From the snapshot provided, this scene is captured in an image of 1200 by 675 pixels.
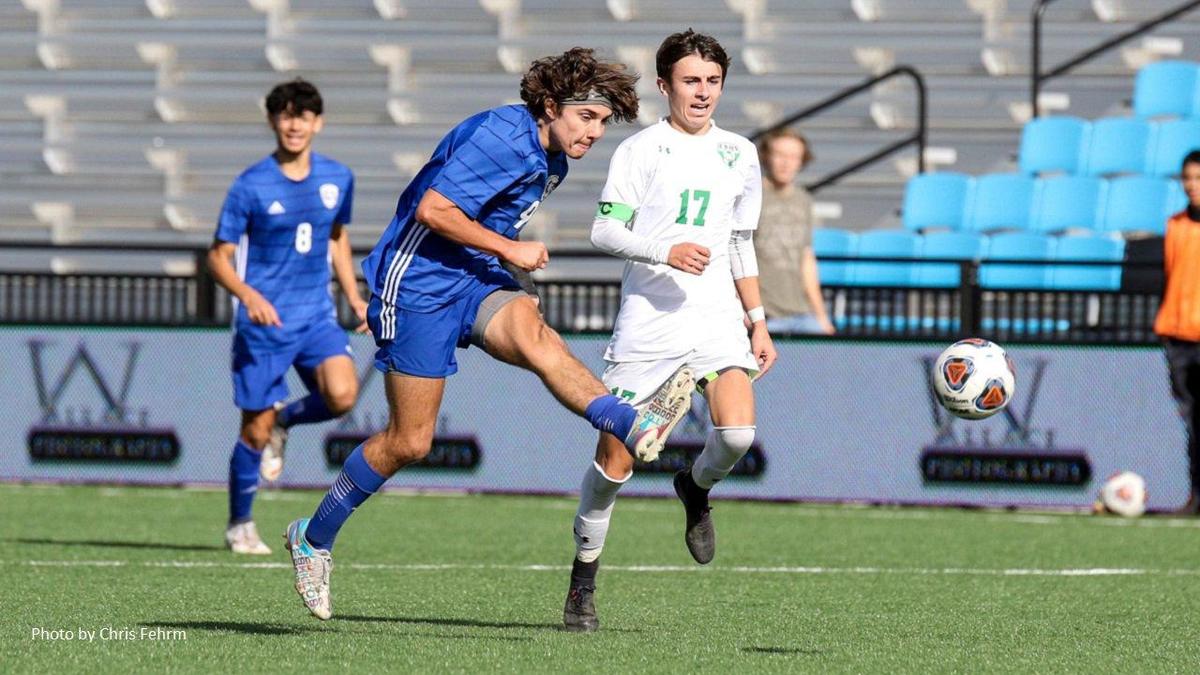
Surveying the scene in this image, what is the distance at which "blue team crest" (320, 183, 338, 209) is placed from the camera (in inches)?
371

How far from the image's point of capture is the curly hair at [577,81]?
19.8 ft

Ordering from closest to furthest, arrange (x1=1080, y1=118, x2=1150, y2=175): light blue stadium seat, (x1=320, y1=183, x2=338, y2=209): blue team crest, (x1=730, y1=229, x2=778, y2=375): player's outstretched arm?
(x1=730, y1=229, x2=778, y2=375): player's outstretched arm
(x1=320, y1=183, x2=338, y2=209): blue team crest
(x1=1080, y1=118, x2=1150, y2=175): light blue stadium seat

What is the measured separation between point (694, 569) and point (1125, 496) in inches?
163

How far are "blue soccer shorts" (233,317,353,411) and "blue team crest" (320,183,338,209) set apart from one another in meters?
0.54

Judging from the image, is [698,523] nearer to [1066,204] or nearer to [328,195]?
[328,195]

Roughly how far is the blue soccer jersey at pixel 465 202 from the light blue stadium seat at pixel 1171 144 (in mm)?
10039

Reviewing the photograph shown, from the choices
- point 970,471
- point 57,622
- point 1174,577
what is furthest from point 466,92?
point 57,622

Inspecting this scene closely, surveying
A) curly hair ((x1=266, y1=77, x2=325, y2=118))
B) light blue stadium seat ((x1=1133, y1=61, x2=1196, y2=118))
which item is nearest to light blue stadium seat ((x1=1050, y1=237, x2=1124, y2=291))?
light blue stadium seat ((x1=1133, y1=61, x2=1196, y2=118))

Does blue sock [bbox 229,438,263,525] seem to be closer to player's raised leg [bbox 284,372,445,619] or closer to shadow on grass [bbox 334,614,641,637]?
shadow on grass [bbox 334,614,641,637]

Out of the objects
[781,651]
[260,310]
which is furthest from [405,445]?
[260,310]

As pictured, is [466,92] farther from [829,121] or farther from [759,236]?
[759,236]

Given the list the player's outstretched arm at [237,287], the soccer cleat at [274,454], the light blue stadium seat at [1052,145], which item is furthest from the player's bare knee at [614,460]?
the light blue stadium seat at [1052,145]

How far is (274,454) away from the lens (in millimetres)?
9781

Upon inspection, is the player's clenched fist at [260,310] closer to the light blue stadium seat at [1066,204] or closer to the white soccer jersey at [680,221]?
the white soccer jersey at [680,221]
